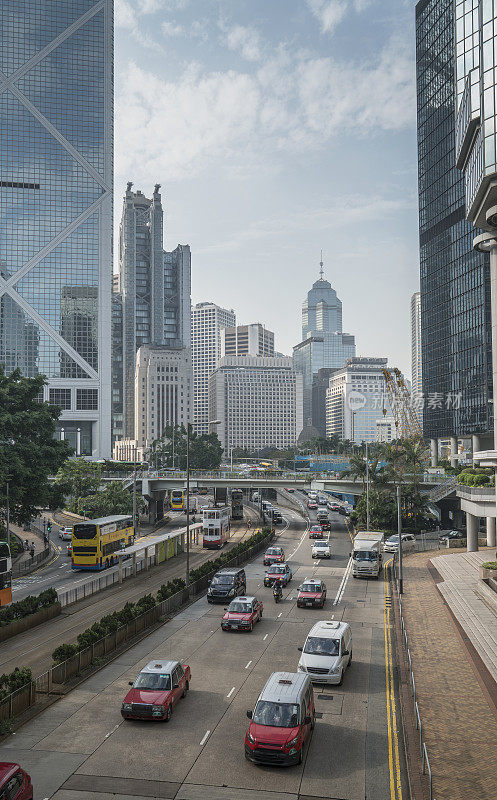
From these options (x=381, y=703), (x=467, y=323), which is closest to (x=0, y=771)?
(x=381, y=703)

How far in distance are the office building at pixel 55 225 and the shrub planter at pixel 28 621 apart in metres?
138

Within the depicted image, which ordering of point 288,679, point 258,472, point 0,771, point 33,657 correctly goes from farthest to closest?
point 258,472
point 33,657
point 288,679
point 0,771

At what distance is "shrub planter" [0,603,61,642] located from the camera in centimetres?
3388

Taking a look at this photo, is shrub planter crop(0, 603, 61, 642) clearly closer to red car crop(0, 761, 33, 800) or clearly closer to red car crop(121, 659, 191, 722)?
red car crop(121, 659, 191, 722)

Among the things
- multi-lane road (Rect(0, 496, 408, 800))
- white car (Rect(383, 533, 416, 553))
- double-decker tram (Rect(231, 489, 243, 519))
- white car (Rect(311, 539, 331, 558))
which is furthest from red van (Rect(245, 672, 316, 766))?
double-decker tram (Rect(231, 489, 243, 519))

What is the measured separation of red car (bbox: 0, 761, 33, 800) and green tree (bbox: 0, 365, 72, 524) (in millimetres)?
41702

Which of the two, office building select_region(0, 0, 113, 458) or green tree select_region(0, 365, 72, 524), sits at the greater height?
office building select_region(0, 0, 113, 458)

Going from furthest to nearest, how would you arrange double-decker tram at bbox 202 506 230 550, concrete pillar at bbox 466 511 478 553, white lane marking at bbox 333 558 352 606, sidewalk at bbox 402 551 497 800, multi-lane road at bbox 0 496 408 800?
double-decker tram at bbox 202 506 230 550 < concrete pillar at bbox 466 511 478 553 < white lane marking at bbox 333 558 352 606 < sidewalk at bbox 402 551 497 800 < multi-lane road at bbox 0 496 408 800

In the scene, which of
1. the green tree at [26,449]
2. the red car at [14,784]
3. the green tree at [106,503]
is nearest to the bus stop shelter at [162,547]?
the green tree at [26,449]

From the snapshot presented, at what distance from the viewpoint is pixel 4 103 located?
177m

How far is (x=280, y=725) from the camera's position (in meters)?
18.3

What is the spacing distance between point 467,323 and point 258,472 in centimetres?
4753

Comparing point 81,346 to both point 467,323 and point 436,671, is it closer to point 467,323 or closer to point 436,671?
point 467,323

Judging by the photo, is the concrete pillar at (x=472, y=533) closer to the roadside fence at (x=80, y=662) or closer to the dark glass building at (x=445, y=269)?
the roadside fence at (x=80, y=662)
